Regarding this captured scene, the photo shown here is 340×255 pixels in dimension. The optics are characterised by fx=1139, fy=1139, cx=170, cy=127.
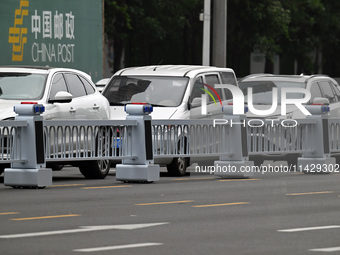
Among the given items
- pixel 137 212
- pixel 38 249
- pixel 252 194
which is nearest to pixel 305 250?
pixel 38 249

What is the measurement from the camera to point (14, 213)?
12266 mm

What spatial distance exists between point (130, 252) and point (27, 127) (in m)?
6.73

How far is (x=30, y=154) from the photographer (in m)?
15.7

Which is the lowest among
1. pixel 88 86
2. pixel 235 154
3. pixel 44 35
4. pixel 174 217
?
pixel 174 217

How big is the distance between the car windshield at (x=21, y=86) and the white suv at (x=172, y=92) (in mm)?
2053

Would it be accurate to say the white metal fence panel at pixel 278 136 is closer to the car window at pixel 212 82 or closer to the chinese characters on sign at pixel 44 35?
the car window at pixel 212 82

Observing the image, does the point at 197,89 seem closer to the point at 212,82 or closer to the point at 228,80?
the point at 212,82

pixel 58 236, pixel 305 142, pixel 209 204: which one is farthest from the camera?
pixel 305 142

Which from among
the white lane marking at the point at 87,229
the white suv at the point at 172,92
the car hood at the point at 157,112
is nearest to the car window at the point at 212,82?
the white suv at the point at 172,92

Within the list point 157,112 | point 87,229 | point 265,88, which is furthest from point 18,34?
point 87,229

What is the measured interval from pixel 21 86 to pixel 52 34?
584 centimetres

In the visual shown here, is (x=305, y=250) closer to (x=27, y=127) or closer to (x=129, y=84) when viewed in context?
(x=27, y=127)

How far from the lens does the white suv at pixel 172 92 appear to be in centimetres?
1916

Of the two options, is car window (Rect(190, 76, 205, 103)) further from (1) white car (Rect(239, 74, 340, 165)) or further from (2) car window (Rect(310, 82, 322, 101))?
(2) car window (Rect(310, 82, 322, 101))
